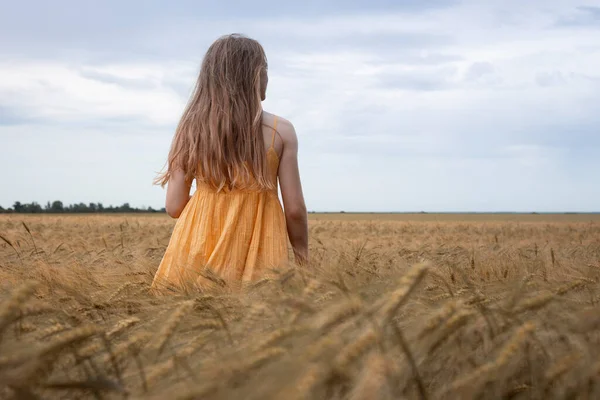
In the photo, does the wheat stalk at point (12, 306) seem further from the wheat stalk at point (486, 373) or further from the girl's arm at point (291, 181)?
the girl's arm at point (291, 181)

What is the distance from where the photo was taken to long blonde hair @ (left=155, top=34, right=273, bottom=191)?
10.9 ft

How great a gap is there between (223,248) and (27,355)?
86.5 inches

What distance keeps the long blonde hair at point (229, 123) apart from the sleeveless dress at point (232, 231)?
0.26ft

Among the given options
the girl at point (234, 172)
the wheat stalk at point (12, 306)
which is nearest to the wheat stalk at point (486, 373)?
the wheat stalk at point (12, 306)

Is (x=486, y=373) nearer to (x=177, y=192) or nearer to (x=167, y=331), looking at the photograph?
(x=167, y=331)

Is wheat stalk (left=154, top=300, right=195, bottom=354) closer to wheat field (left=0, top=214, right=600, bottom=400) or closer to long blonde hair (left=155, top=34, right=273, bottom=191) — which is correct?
wheat field (left=0, top=214, right=600, bottom=400)

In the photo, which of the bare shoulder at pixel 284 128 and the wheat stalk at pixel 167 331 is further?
the bare shoulder at pixel 284 128

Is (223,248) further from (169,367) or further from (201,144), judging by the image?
(169,367)

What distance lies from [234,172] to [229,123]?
0.80 feet

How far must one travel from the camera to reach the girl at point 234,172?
333 centimetres

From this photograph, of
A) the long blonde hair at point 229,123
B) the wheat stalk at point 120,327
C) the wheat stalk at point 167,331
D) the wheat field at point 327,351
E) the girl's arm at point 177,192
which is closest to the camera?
the wheat field at point 327,351

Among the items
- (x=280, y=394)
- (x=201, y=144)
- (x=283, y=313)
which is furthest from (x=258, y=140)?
(x=280, y=394)

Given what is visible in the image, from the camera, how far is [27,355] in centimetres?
118

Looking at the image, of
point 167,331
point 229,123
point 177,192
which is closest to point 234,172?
point 229,123
